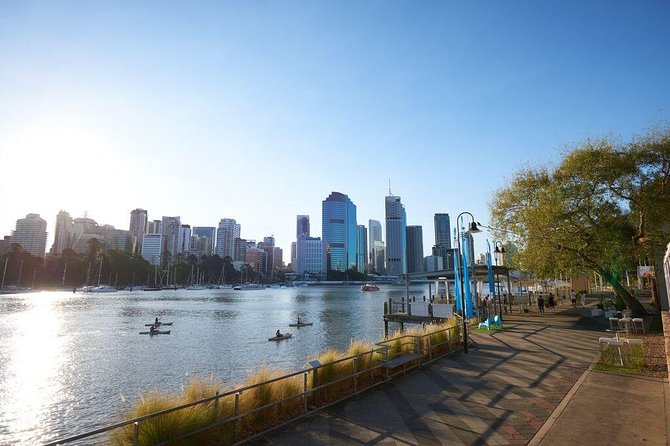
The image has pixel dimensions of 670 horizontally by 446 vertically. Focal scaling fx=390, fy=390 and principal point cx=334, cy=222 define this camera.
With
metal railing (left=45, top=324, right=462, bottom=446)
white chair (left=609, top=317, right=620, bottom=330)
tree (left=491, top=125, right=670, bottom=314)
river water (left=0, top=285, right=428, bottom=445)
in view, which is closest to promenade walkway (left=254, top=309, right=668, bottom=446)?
metal railing (left=45, top=324, right=462, bottom=446)

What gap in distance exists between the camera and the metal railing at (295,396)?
7562 millimetres

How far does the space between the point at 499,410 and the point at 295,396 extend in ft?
16.7

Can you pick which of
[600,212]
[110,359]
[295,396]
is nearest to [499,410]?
[295,396]

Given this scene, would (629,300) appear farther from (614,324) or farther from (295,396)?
(295,396)

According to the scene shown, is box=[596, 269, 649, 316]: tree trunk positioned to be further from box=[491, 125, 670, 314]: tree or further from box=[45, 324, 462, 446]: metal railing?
box=[45, 324, 462, 446]: metal railing

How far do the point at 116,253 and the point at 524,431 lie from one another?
598 ft

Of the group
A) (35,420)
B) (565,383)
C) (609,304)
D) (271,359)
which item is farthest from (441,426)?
(609,304)

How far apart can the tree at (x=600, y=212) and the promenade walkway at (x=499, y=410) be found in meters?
12.3

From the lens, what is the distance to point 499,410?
382 inches

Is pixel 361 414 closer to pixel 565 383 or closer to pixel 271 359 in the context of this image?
pixel 565 383

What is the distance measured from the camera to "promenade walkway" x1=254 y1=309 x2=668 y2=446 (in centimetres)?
805

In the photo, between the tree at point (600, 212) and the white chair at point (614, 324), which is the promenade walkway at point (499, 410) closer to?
the white chair at point (614, 324)

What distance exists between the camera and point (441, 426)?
28.5ft

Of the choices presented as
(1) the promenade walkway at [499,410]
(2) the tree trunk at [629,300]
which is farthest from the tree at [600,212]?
(1) the promenade walkway at [499,410]
